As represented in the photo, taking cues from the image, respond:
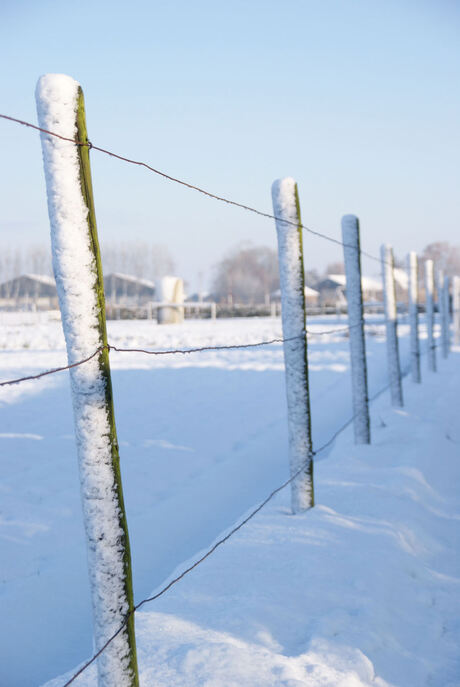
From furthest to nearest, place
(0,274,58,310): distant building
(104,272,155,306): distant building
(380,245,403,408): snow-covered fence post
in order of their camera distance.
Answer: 1. (104,272,155,306): distant building
2. (0,274,58,310): distant building
3. (380,245,403,408): snow-covered fence post

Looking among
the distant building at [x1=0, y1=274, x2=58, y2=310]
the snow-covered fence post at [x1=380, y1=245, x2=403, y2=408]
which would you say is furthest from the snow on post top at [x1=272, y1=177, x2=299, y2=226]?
the distant building at [x1=0, y1=274, x2=58, y2=310]

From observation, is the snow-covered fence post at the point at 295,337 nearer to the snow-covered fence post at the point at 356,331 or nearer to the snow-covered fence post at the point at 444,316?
the snow-covered fence post at the point at 356,331

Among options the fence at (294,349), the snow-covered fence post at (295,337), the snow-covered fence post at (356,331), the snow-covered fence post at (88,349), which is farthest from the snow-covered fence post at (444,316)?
the snow-covered fence post at (88,349)

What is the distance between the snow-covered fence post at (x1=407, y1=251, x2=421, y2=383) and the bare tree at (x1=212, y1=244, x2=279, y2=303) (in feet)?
228

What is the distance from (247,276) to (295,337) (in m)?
88.8

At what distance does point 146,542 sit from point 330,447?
2.70m

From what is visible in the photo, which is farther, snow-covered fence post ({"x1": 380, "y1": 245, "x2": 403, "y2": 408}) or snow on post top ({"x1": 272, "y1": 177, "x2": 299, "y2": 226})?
snow-covered fence post ({"x1": 380, "y1": 245, "x2": 403, "y2": 408})

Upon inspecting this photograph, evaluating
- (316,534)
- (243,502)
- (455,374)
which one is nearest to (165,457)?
(243,502)

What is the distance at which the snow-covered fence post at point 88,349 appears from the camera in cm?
173

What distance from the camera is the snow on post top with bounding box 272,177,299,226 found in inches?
152

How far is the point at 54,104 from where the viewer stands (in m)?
1.71

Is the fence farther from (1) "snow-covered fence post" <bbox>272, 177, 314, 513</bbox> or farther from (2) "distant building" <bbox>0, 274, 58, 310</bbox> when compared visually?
(2) "distant building" <bbox>0, 274, 58, 310</bbox>

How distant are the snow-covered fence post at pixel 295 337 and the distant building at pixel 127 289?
6378 cm

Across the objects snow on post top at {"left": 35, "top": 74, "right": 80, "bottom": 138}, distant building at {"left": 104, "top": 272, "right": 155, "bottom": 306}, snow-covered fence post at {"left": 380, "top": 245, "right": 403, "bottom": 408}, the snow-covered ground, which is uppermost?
distant building at {"left": 104, "top": 272, "right": 155, "bottom": 306}
